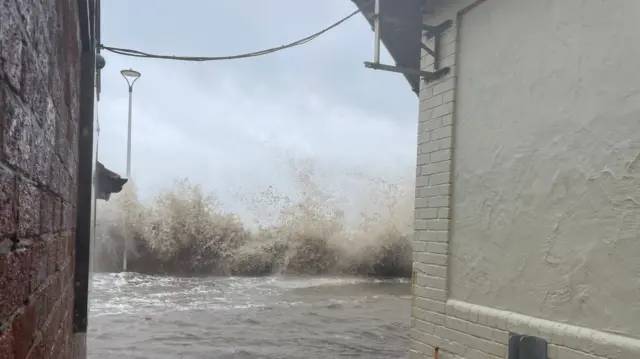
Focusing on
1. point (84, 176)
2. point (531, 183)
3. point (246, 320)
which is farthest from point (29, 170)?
point (246, 320)

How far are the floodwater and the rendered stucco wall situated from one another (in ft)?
16.9

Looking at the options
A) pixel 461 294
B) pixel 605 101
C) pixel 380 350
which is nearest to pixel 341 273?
pixel 380 350

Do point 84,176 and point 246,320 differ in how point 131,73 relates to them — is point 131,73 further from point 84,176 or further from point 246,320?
point 84,176

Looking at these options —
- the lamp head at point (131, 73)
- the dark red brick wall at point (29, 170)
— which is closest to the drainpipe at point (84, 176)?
the dark red brick wall at point (29, 170)

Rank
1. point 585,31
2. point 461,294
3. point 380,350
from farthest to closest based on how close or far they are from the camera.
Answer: point 380,350 < point 461,294 < point 585,31

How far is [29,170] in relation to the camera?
1.17 metres

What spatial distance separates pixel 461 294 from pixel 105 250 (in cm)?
1764

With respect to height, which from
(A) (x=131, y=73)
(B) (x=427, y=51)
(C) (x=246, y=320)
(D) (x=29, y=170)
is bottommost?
(C) (x=246, y=320)

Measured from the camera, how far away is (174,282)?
16.8 m

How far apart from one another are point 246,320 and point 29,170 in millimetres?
10170

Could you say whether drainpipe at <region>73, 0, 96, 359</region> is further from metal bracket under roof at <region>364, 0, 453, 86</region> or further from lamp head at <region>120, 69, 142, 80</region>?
lamp head at <region>120, 69, 142, 80</region>

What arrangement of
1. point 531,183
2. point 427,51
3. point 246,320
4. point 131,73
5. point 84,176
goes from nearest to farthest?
point 531,183 → point 84,176 → point 427,51 → point 246,320 → point 131,73

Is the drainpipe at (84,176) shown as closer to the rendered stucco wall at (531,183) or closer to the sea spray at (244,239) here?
the rendered stucco wall at (531,183)

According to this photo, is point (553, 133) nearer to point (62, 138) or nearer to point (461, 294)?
point (461, 294)
